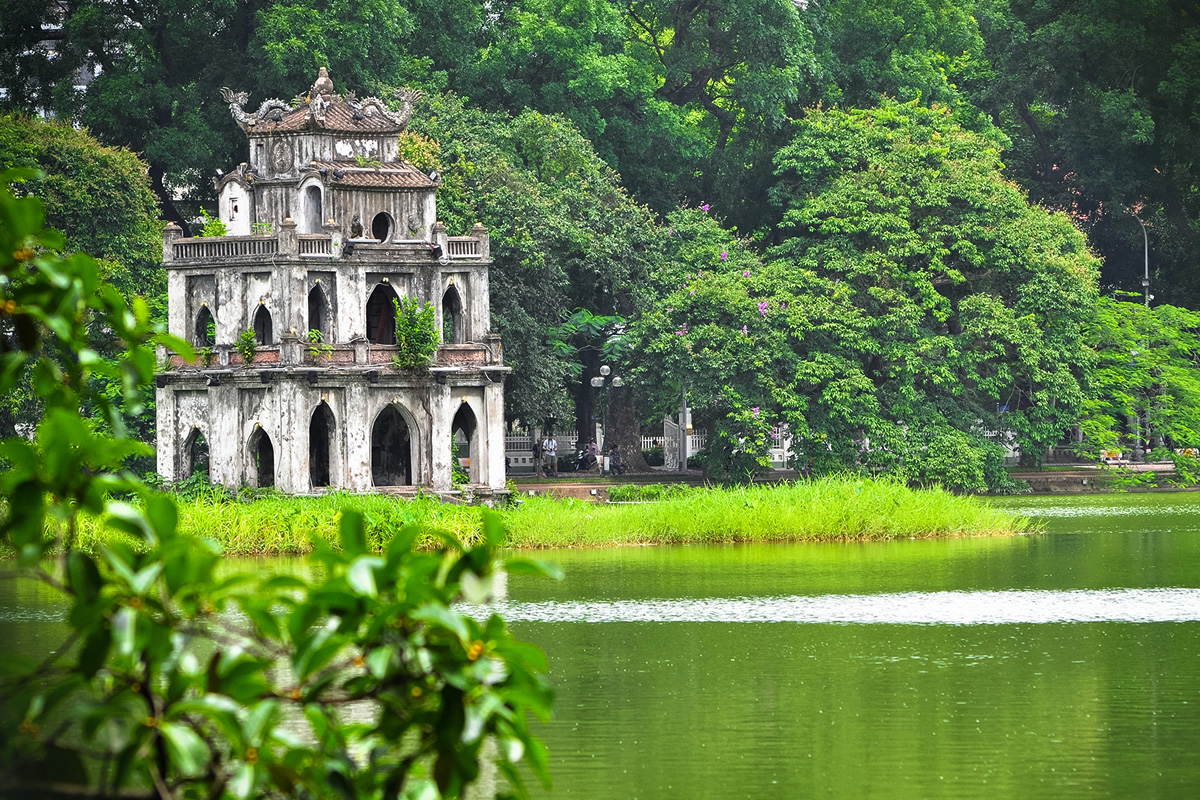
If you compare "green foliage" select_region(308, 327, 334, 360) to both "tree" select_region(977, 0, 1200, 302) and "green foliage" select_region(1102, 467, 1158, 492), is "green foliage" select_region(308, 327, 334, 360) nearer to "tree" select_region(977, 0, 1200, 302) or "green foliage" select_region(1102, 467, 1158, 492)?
"green foliage" select_region(1102, 467, 1158, 492)

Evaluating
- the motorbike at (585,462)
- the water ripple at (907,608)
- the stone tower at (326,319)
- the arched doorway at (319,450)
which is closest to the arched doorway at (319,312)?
the stone tower at (326,319)

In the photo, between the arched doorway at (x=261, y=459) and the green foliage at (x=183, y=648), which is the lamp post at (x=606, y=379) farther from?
the green foliage at (x=183, y=648)

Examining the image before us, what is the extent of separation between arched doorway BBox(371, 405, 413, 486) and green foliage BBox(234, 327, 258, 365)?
362cm

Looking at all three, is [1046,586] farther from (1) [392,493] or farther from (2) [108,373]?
(2) [108,373]

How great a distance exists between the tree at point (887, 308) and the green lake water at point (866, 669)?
42.8 feet

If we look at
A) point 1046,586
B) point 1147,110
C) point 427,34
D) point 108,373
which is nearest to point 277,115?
point 427,34

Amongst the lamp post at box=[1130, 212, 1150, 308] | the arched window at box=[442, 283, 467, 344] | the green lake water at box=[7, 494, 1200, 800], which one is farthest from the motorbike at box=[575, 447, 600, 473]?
the green lake water at box=[7, 494, 1200, 800]

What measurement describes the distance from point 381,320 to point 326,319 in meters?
2.08

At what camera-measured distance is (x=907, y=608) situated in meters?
21.5

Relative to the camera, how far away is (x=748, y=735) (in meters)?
13.9

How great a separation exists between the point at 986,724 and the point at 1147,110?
1439 inches

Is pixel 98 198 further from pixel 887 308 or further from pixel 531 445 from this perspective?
pixel 887 308

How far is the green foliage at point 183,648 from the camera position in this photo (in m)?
4.36

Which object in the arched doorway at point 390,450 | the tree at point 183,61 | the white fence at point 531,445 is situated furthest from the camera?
the white fence at point 531,445
